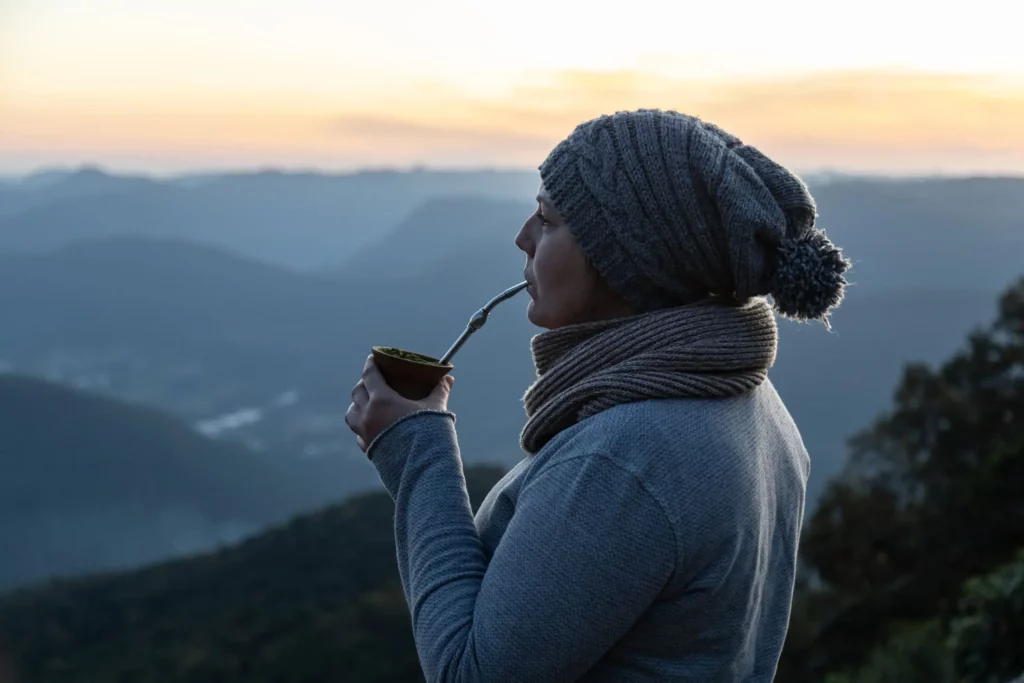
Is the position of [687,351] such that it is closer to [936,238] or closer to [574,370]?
[574,370]

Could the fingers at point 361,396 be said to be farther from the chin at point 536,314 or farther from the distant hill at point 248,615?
the distant hill at point 248,615

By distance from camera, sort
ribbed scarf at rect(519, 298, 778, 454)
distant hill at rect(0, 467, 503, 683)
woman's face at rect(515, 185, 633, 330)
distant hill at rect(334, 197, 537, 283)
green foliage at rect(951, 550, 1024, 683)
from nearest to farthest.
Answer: ribbed scarf at rect(519, 298, 778, 454), woman's face at rect(515, 185, 633, 330), green foliage at rect(951, 550, 1024, 683), distant hill at rect(0, 467, 503, 683), distant hill at rect(334, 197, 537, 283)

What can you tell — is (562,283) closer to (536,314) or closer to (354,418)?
(536,314)

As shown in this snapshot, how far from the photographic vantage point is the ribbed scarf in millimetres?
1253

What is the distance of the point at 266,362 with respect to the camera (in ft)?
447

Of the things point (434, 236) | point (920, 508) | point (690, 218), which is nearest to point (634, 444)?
point (690, 218)

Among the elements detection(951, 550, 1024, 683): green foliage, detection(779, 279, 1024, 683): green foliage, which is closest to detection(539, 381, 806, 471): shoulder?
detection(951, 550, 1024, 683): green foliage

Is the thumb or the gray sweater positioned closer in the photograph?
the gray sweater

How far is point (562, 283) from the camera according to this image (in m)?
1.41

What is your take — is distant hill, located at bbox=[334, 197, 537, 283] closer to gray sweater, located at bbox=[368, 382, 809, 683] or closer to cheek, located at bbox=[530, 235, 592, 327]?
cheek, located at bbox=[530, 235, 592, 327]

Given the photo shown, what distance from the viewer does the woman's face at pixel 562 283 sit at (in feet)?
4.57

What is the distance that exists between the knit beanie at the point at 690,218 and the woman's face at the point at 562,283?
0.03 metres

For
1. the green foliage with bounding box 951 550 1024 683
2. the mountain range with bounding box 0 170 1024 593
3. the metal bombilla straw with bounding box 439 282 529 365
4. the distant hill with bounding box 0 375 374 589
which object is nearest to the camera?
the metal bombilla straw with bounding box 439 282 529 365

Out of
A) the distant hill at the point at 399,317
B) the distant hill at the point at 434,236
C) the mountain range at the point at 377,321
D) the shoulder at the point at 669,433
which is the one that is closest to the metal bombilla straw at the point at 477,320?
the shoulder at the point at 669,433
